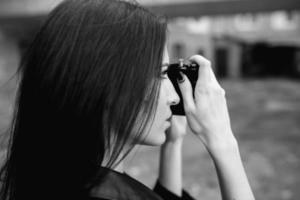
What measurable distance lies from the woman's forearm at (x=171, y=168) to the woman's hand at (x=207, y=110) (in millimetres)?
323

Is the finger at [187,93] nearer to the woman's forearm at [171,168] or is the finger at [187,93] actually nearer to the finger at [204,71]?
the finger at [204,71]

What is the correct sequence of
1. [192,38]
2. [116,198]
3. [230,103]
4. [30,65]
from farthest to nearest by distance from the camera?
[192,38], [230,103], [30,65], [116,198]

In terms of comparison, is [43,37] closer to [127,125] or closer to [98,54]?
[98,54]

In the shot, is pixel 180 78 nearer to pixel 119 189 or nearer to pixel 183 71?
pixel 183 71

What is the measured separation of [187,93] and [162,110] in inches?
3.6

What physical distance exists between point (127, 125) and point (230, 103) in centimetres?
983

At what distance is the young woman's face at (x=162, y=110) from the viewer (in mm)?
1020

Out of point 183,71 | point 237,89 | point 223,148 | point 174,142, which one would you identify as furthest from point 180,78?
point 237,89

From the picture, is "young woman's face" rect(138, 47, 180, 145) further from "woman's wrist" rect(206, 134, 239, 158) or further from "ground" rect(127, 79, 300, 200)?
"ground" rect(127, 79, 300, 200)

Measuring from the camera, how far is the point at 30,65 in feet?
3.13

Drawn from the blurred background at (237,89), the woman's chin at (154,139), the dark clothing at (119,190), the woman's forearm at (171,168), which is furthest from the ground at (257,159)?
the dark clothing at (119,190)

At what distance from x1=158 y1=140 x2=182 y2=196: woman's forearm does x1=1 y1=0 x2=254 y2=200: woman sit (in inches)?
12.3

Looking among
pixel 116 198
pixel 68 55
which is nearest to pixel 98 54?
pixel 68 55

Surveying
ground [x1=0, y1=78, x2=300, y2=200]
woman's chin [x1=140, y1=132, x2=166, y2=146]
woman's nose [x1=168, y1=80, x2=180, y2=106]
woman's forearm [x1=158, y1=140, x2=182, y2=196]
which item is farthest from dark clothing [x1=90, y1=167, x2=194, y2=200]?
ground [x1=0, y1=78, x2=300, y2=200]
